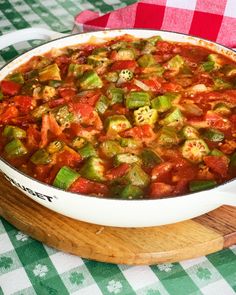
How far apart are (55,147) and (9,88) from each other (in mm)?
667

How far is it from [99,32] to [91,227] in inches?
61.7

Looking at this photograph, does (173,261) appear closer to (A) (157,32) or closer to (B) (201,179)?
(B) (201,179)

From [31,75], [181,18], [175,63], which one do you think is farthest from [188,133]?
[181,18]

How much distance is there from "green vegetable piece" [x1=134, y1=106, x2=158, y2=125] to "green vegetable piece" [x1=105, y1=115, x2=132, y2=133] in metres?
0.06

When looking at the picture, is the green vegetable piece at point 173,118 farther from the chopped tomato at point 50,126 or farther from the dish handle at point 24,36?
the dish handle at point 24,36

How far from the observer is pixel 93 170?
2.39 meters

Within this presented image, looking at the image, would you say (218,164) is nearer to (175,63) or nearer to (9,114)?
(175,63)

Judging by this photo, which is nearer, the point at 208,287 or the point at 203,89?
the point at 208,287

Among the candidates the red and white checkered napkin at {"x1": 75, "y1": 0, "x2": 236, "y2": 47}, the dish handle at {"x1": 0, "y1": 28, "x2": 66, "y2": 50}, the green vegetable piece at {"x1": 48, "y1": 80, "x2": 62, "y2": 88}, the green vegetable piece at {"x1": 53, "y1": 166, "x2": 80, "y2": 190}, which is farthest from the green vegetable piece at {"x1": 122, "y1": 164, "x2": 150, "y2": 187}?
the red and white checkered napkin at {"x1": 75, "y1": 0, "x2": 236, "y2": 47}

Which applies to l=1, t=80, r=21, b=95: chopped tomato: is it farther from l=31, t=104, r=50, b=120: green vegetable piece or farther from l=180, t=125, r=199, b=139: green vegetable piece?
l=180, t=125, r=199, b=139: green vegetable piece

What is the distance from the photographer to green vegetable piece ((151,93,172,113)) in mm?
2852

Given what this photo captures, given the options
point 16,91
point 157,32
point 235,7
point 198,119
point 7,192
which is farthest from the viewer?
point 235,7

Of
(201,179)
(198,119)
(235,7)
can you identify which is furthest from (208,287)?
(235,7)

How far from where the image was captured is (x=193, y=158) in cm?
249
